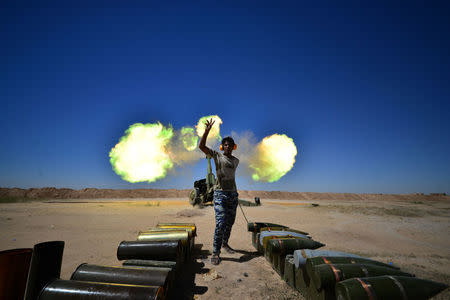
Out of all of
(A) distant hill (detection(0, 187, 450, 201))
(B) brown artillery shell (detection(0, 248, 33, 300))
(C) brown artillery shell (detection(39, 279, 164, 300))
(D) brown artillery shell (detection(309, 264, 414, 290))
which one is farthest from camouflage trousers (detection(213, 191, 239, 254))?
(A) distant hill (detection(0, 187, 450, 201))

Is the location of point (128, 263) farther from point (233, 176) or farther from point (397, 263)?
point (397, 263)

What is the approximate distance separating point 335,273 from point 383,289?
0.55m

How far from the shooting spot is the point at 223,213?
18.1 feet

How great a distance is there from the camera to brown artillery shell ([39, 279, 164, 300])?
252cm

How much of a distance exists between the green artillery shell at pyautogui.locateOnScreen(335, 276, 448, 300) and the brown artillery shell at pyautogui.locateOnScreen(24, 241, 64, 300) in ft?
12.5

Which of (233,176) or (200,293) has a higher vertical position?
(233,176)

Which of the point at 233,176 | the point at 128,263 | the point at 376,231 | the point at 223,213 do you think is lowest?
the point at 376,231

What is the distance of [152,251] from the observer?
4336mm

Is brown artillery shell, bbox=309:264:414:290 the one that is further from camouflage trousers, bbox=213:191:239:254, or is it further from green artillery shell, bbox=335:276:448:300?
camouflage trousers, bbox=213:191:239:254

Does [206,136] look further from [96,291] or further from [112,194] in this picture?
[112,194]

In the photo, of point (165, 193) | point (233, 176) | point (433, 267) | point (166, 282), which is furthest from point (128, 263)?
point (165, 193)

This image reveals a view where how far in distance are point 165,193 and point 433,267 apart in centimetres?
5900

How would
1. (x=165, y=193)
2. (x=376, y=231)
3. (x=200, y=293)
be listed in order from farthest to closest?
(x=165, y=193) < (x=376, y=231) < (x=200, y=293)

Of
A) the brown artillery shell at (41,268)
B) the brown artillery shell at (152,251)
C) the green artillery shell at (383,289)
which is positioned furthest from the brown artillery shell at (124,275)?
the green artillery shell at (383,289)
